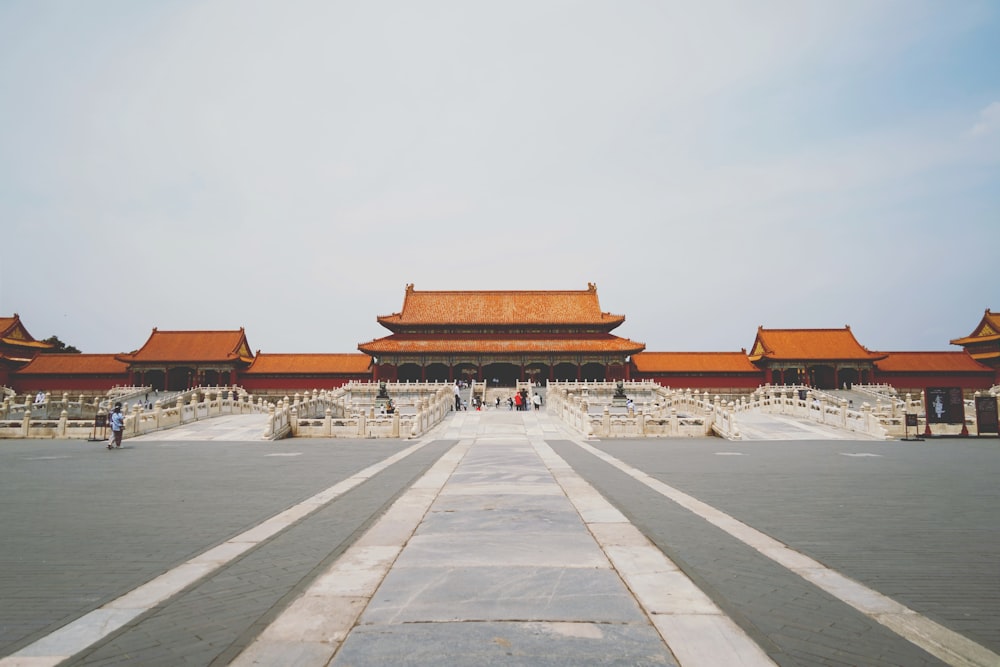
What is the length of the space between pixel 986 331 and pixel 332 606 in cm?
6429

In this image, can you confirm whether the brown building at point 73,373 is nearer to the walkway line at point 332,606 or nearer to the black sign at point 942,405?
the walkway line at point 332,606

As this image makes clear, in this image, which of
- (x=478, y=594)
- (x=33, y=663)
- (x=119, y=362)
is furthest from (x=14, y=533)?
(x=119, y=362)

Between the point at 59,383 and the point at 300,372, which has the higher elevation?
the point at 300,372

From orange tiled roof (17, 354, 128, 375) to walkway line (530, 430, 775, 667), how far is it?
5629 centimetres

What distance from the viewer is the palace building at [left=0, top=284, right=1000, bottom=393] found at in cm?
4994

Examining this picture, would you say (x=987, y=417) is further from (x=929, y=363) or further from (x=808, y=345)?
(x=929, y=363)

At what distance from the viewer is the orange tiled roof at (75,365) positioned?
162ft

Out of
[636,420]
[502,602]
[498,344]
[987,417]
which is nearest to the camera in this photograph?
[502,602]

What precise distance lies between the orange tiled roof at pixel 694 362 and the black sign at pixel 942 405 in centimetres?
2694

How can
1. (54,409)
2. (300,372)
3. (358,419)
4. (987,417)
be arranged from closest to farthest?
1. (987,417)
2. (358,419)
3. (54,409)
4. (300,372)

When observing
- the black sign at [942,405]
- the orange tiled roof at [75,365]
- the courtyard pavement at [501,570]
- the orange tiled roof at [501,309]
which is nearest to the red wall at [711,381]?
the orange tiled roof at [501,309]

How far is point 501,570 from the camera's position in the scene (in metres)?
4.71

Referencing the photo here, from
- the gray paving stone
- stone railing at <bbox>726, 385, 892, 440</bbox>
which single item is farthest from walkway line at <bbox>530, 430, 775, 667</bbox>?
stone railing at <bbox>726, 385, 892, 440</bbox>

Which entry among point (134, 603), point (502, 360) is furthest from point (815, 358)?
point (134, 603)
